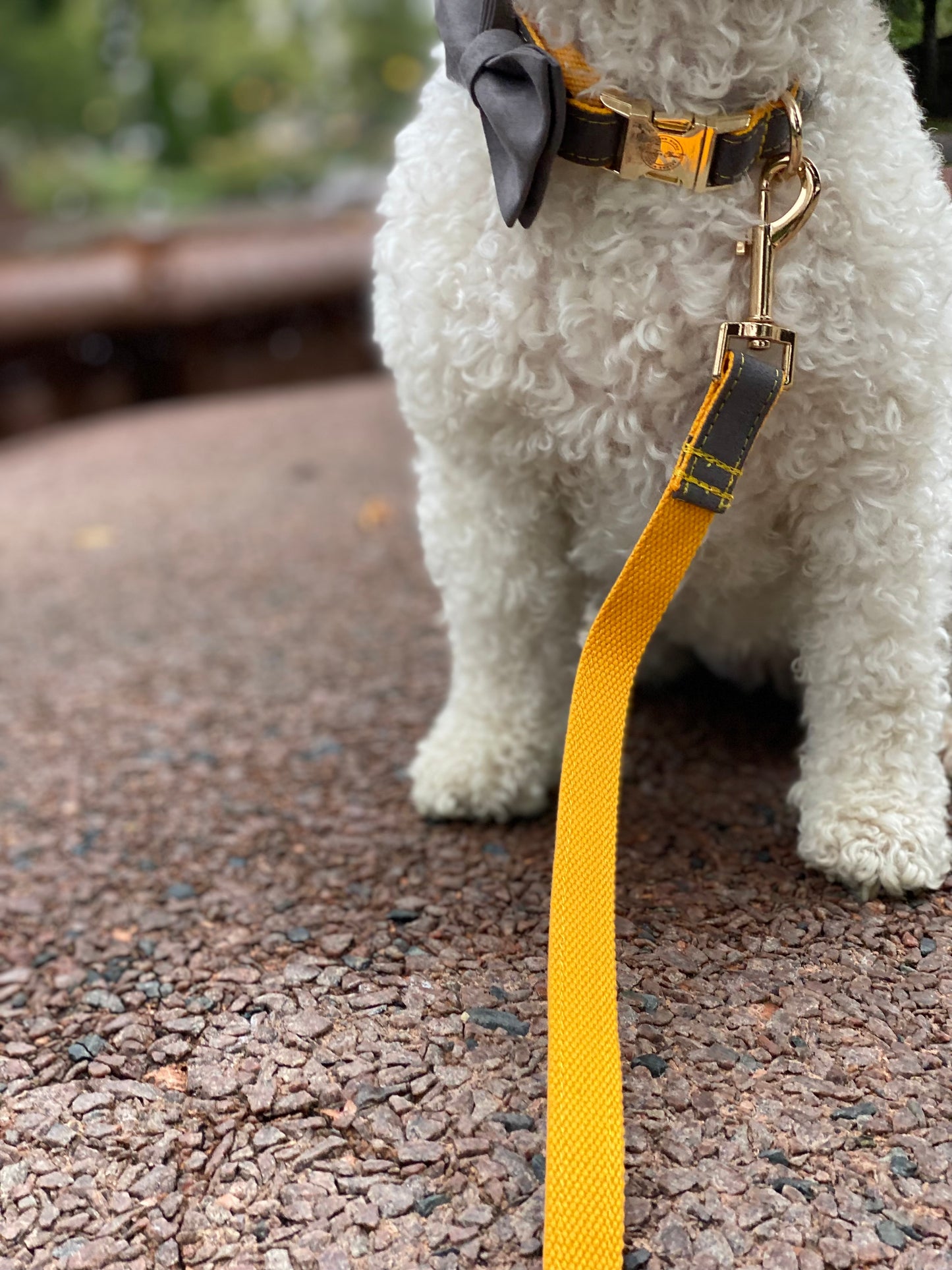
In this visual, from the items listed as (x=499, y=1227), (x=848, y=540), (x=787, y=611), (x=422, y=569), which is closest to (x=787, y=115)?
(x=848, y=540)

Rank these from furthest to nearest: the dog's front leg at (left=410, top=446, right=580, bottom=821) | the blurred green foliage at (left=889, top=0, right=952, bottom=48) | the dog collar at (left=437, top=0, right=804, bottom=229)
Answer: the dog's front leg at (left=410, top=446, right=580, bottom=821), the blurred green foliage at (left=889, top=0, right=952, bottom=48), the dog collar at (left=437, top=0, right=804, bottom=229)

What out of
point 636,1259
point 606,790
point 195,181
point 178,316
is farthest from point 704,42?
point 195,181

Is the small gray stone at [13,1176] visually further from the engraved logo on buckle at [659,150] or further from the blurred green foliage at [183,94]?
the blurred green foliage at [183,94]

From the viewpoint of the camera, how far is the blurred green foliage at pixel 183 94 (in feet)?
34.6

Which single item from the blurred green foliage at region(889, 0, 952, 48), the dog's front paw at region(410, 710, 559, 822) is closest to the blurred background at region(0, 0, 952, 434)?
the blurred green foliage at region(889, 0, 952, 48)

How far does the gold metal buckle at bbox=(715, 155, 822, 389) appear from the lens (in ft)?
4.12

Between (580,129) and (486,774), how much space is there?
101 centimetres

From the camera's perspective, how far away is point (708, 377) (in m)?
1.37

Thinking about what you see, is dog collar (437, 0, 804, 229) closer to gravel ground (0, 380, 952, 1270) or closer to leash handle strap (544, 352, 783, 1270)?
leash handle strap (544, 352, 783, 1270)

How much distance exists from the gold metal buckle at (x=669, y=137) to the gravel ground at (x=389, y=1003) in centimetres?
98

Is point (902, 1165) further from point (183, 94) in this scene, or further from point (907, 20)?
point (183, 94)

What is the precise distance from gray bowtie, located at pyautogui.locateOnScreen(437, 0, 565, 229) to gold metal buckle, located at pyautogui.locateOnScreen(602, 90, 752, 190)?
8cm

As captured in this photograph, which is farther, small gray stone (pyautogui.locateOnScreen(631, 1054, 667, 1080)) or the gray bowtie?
small gray stone (pyautogui.locateOnScreen(631, 1054, 667, 1080))

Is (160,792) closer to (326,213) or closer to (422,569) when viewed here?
(422,569)
